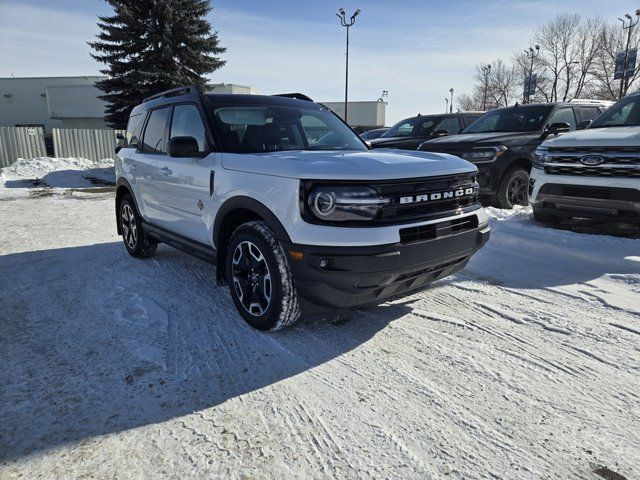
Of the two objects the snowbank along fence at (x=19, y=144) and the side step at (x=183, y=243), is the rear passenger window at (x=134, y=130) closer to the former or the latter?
the side step at (x=183, y=243)

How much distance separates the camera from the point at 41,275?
186 inches

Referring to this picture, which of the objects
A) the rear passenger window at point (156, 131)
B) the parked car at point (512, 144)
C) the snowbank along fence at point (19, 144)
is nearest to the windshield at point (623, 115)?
the parked car at point (512, 144)

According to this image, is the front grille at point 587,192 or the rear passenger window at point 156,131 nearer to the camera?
the rear passenger window at point 156,131

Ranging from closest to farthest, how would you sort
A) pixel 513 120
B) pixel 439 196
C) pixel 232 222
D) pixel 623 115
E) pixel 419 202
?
pixel 419 202
pixel 439 196
pixel 232 222
pixel 623 115
pixel 513 120

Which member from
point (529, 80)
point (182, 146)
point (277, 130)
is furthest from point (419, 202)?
point (529, 80)

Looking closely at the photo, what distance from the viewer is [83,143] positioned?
62.1 feet

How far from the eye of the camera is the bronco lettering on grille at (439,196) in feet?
9.45

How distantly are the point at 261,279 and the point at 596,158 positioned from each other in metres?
4.55

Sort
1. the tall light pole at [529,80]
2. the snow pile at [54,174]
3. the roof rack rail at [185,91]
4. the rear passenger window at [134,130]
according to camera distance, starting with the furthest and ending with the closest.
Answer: the tall light pole at [529,80] → the snow pile at [54,174] → the rear passenger window at [134,130] → the roof rack rail at [185,91]

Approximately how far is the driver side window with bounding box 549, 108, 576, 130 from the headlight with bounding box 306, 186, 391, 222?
658 centimetres

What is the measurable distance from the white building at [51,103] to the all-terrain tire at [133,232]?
126ft

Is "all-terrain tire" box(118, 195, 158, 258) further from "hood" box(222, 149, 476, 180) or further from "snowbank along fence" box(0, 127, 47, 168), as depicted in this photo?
"snowbank along fence" box(0, 127, 47, 168)

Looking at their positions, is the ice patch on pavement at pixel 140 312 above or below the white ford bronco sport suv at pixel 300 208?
below

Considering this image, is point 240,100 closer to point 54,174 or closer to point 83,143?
point 54,174
